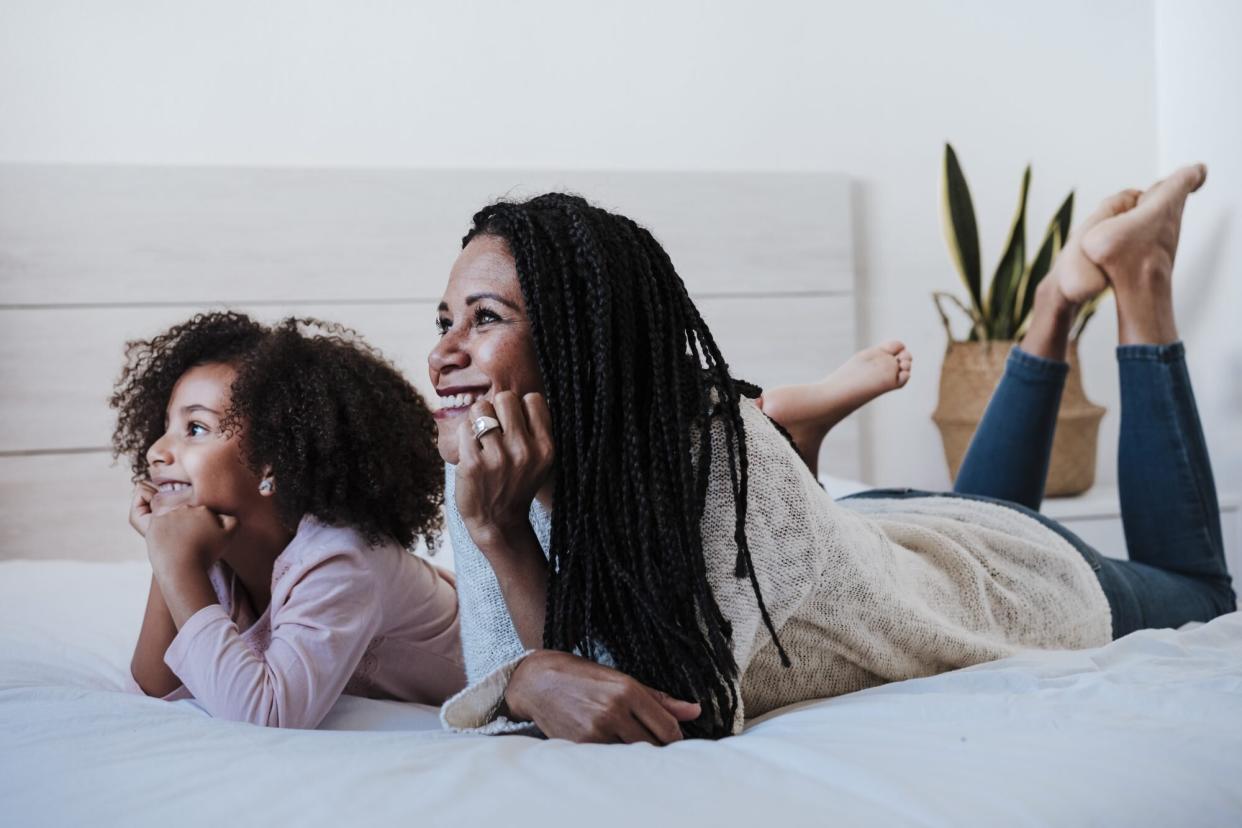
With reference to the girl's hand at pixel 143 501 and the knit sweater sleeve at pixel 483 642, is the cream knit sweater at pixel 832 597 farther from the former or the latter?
the girl's hand at pixel 143 501

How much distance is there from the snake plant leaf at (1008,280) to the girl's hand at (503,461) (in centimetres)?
196

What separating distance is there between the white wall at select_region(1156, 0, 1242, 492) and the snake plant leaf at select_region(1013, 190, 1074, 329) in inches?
18.3

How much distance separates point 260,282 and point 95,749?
173 centimetres

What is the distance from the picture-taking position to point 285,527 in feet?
3.81

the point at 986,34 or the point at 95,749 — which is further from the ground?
the point at 986,34

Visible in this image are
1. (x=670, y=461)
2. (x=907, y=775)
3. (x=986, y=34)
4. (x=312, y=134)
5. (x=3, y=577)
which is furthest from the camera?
(x=986, y=34)

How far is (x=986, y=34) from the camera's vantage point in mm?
2902

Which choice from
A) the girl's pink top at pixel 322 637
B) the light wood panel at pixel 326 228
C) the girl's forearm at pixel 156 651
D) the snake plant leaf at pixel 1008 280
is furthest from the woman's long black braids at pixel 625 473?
the snake plant leaf at pixel 1008 280

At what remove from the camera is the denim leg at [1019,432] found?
1634 mm

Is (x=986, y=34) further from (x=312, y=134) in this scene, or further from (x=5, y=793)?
(x=5, y=793)

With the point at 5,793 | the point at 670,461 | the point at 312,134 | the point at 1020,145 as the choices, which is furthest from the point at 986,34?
the point at 5,793

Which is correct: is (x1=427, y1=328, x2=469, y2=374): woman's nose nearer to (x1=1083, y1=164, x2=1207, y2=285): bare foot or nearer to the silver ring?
the silver ring

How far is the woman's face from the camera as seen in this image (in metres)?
0.88

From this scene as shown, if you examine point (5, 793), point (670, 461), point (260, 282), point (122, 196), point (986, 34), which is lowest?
point (5, 793)
